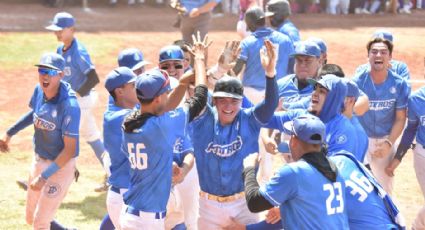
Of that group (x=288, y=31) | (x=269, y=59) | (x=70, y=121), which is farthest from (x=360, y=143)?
(x=288, y=31)

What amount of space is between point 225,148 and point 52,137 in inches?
78.2

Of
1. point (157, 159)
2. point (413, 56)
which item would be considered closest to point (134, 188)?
point (157, 159)

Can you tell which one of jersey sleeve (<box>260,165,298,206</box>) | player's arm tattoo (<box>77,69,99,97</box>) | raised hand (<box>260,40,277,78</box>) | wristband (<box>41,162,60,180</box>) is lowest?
wristband (<box>41,162,60,180</box>)

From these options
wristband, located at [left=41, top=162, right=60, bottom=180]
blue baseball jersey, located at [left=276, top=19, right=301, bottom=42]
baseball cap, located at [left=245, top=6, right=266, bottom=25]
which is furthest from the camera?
blue baseball jersey, located at [left=276, top=19, right=301, bottom=42]

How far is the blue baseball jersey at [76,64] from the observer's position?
33.0ft

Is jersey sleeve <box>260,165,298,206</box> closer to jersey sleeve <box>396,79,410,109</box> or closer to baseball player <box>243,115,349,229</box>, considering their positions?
baseball player <box>243,115,349,229</box>

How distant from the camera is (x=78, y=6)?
2162 centimetres

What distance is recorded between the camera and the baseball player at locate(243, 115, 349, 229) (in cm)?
511

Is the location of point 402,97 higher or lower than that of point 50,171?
higher

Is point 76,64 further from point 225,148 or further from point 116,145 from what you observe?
point 225,148

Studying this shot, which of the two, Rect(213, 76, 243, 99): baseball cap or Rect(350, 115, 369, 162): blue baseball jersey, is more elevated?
Rect(213, 76, 243, 99): baseball cap

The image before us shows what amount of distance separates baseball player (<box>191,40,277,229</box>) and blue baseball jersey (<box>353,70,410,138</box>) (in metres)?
2.42

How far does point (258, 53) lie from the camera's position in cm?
1032

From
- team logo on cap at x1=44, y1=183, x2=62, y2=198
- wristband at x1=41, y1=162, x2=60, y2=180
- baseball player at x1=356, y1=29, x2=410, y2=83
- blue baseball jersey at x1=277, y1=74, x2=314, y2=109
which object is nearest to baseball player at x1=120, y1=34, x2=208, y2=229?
wristband at x1=41, y1=162, x2=60, y2=180
